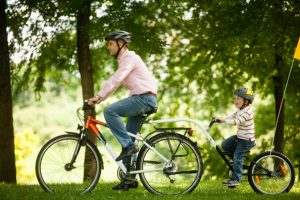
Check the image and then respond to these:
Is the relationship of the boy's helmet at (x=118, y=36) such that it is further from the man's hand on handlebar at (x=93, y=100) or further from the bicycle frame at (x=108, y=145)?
the bicycle frame at (x=108, y=145)

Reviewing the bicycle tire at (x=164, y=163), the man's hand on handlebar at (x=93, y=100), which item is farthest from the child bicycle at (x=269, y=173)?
the man's hand on handlebar at (x=93, y=100)

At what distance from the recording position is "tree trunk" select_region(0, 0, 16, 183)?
10070 mm

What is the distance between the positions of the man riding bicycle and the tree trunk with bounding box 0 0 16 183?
4047 millimetres

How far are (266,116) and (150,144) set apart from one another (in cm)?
1121

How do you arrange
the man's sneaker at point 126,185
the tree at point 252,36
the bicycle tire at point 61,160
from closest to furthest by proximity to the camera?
the bicycle tire at point 61,160
the man's sneaker at point 126,185
the tree at point 252,36

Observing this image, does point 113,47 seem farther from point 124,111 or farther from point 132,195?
point 132,195

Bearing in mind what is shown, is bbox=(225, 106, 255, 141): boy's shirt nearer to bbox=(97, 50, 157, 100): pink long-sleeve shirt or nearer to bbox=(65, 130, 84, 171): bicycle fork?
bbox=(97, 50, 157, 100): pink long-sleeve shirt

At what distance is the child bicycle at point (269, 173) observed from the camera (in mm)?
7113

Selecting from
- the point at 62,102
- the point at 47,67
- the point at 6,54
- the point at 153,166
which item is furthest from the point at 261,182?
the point at 62,102

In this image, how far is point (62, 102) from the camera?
5166cm

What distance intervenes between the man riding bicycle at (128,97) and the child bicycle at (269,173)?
4.23 feet

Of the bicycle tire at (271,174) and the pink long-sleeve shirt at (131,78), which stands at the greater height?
the pink long-sleeve shirt at (131,78)

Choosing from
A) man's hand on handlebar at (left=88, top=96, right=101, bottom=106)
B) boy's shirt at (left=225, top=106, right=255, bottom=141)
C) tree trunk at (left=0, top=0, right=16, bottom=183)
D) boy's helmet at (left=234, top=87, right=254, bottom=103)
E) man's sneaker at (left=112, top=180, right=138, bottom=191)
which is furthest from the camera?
tree trunk at (left=0, top=0, right=16, bottom=183)

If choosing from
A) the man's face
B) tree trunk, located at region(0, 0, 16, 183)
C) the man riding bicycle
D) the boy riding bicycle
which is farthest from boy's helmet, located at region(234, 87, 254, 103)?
tree trunk, located at region(0, 0, 16, 183)
